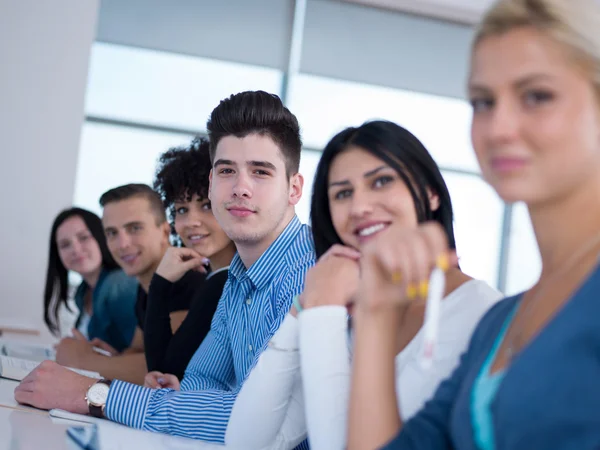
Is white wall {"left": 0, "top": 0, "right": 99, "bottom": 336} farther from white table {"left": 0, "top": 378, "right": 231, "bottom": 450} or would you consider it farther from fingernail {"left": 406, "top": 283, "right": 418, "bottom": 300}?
fingernail {"left": 406, "top": 283, "right": 418, "bottom": 300}

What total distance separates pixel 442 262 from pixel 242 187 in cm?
119

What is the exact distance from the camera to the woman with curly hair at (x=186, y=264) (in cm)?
238

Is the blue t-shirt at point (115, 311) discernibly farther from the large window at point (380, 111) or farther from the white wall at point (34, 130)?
the large window at point (380, 111)

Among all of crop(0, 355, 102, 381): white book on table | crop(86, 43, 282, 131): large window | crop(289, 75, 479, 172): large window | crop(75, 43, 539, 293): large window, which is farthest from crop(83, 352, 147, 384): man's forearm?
crop(289, 75, 479, 172): large window

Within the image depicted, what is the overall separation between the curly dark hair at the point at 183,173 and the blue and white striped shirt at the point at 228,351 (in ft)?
2.26

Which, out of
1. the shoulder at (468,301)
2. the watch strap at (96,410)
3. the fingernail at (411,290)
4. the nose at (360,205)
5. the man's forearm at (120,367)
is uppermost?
the nose at (360,205)

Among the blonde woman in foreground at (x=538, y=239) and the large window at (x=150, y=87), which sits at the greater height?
the large window at (x=150, y=87)

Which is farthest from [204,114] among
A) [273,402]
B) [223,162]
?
[273,402]

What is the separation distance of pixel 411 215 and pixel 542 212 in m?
0.44

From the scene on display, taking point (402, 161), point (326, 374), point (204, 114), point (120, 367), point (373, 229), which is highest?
point (204, 114)

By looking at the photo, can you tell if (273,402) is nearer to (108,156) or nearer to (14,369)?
(14,369)

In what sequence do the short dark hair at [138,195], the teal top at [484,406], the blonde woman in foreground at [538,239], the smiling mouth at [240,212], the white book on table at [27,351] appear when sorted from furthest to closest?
the short dark hair at [138,195], the white book on table at [27,351], the smiling mouth at [240,212], the teal top at [484,406], the blonde woman in foreground at [538,239]

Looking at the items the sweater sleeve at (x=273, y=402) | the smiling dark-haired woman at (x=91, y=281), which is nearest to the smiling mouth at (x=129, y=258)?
the smiling dark-haired woman at (x=91, y=281)

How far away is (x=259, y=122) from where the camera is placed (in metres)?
2.10
